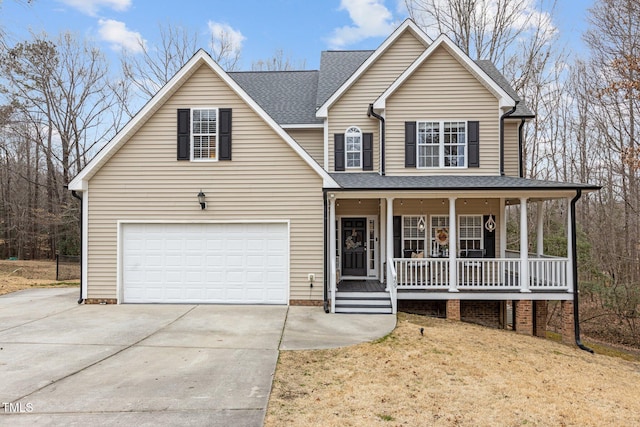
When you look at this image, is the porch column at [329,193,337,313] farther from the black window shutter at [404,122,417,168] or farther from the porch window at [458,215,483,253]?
the porch window at [458,215,483,253]

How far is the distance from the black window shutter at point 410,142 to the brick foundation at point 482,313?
15.3 ft

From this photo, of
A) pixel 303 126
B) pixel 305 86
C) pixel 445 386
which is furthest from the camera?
pixel 305 86

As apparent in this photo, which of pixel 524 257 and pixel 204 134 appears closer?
pixel 524 257

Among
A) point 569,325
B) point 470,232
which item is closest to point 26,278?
point 470,232

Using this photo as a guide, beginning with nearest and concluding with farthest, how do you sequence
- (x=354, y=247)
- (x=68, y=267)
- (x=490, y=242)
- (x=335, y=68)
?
(x=490, y=242) → (x=354, y=247) → (x=335, y=68) → (x=68, y=267)

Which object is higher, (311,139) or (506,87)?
(506,87)

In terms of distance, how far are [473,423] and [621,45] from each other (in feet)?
58.4

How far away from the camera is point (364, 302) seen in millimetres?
10039

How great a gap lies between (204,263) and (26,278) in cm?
1318

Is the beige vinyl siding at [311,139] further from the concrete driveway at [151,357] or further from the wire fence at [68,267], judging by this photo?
the wire fence at [68,267]

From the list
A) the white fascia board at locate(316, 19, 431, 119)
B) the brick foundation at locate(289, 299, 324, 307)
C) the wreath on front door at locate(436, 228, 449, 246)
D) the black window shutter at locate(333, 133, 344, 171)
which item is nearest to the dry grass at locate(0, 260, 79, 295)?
the brick foundation at locate(289, 299, 324, 307)

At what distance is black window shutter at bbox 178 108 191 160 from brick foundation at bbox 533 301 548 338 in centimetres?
1093

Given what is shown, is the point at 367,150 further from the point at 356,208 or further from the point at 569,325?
the point at 569,325

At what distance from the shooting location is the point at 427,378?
19.3 feet
